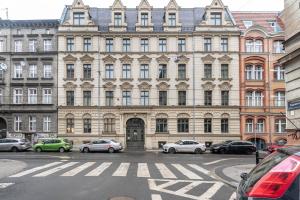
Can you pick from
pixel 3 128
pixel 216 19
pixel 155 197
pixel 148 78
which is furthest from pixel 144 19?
pixel 155 197

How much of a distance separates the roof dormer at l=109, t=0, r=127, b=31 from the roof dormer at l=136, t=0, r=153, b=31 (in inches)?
69.9

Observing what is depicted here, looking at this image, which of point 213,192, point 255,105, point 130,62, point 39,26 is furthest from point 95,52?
point 213,192

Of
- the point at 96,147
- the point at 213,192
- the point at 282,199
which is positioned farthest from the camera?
the point at 96,147

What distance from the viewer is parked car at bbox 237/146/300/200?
3.52 metres

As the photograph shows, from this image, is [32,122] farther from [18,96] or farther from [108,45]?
[108,45]

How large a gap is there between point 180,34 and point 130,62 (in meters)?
6.75

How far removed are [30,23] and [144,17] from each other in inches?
535

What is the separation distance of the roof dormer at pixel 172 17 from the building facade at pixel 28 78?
13.0 meters

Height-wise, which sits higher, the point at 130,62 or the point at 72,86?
the point at 130,62

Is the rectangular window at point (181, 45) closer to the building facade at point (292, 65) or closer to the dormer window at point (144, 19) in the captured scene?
the dormer window at point (144, 19)

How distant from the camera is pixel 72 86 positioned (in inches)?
1842

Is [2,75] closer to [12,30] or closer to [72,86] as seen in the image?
[12,30]

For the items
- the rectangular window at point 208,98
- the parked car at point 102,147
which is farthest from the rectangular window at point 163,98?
the parked car at point 102,147

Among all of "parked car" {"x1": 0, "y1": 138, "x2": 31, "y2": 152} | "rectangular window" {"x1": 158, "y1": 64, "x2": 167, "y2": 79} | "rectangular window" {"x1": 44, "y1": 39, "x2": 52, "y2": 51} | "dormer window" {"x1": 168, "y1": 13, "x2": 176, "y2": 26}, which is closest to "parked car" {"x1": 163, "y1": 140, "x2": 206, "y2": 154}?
"rectangular window" {"x1": 158, "y1": 64, "x2": 167, "y2": 79}
